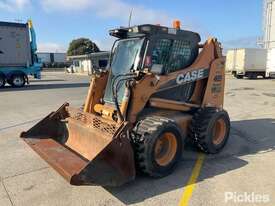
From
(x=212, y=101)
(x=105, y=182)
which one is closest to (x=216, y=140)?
(x=212, y=101)

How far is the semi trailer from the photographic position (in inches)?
907

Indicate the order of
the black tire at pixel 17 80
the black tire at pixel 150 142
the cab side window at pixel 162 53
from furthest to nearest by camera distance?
the black tire at pixel 17 80
the cab side window at pixel 162 53
the black tire at pixel 150 142

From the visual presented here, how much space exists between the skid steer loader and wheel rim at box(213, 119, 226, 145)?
0.02m

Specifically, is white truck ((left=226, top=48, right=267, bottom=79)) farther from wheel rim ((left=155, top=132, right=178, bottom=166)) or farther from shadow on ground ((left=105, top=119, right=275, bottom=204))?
wheel rim ((left=155, top=132, right=178, bottom=166))

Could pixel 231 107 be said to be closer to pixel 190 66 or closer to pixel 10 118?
pixel 190 66

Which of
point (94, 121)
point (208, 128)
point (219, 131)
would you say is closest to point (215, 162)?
point (208, 128)

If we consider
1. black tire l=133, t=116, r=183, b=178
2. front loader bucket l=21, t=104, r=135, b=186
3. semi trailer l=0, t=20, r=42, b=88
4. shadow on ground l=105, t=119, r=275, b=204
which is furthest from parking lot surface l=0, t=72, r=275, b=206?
semi trailer l=0, t=20, r=42, b=88

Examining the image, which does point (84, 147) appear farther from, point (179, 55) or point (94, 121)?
point (179, 55)

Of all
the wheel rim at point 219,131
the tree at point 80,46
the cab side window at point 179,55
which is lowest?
the wheel rim at point 219,131

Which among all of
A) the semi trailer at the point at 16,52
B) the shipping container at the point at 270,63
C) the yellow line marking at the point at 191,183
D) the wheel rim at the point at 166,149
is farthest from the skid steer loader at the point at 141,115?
the shipping container at the point at 270,63

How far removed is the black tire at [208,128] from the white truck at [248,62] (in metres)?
25.6

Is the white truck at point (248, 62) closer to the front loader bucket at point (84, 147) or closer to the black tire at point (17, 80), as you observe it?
the black tire at point (17, 80)

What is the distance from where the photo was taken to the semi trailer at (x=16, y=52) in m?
23.0

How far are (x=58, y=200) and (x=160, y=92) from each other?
8.80 feet
